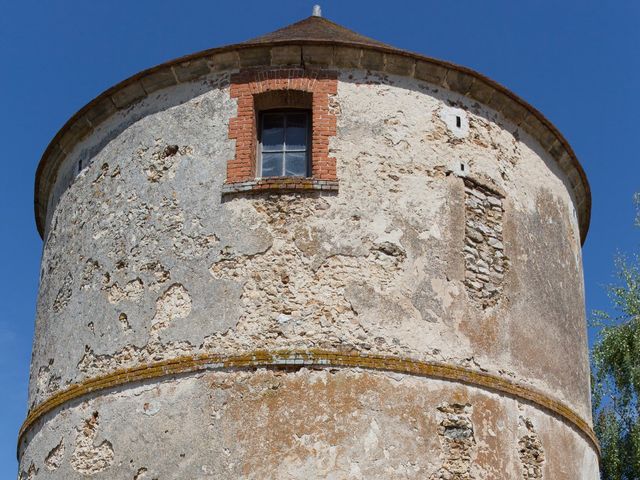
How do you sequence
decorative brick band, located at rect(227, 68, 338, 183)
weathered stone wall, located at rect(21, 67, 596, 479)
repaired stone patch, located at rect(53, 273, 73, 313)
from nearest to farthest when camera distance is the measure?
weathered stone wall, located at rect(21, 67, 596, 479) < decorative brick band, located at rect(227, 68, 338, 183) < repaired stone patch, located at rect(53, 273, 73, 313)

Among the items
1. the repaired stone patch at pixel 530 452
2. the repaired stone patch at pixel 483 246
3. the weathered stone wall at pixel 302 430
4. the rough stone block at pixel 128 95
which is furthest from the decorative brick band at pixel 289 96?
the repaired stone patch at pixel 530 452

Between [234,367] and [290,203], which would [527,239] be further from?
[234,367]

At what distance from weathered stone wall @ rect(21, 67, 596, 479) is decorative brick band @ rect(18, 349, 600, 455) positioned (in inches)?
4.0

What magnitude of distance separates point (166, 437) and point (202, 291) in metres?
1.50

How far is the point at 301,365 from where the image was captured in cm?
964

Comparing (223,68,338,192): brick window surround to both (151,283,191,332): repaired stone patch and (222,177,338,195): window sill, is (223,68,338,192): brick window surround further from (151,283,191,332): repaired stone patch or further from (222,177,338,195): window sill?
(151,283,191,332): repaired stone patch

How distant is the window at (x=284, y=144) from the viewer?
10812mm

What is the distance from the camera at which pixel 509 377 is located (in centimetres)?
1040

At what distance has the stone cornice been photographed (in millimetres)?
10961

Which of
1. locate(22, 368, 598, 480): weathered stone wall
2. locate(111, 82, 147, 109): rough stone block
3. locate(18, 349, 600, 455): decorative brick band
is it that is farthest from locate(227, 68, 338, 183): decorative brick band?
locate(22, 368, 598, 480): weathered stone wall

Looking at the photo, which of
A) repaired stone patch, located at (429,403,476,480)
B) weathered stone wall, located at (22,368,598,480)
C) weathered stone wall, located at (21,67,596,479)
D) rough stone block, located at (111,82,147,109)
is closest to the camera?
weathered stone wall, located at (22,368,598,480)

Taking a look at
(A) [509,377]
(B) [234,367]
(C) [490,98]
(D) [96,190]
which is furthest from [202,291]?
(C) [490,98]

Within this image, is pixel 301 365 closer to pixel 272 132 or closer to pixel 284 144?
pixel 284 144

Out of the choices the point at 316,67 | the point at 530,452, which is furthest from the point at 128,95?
the point at 530,452
